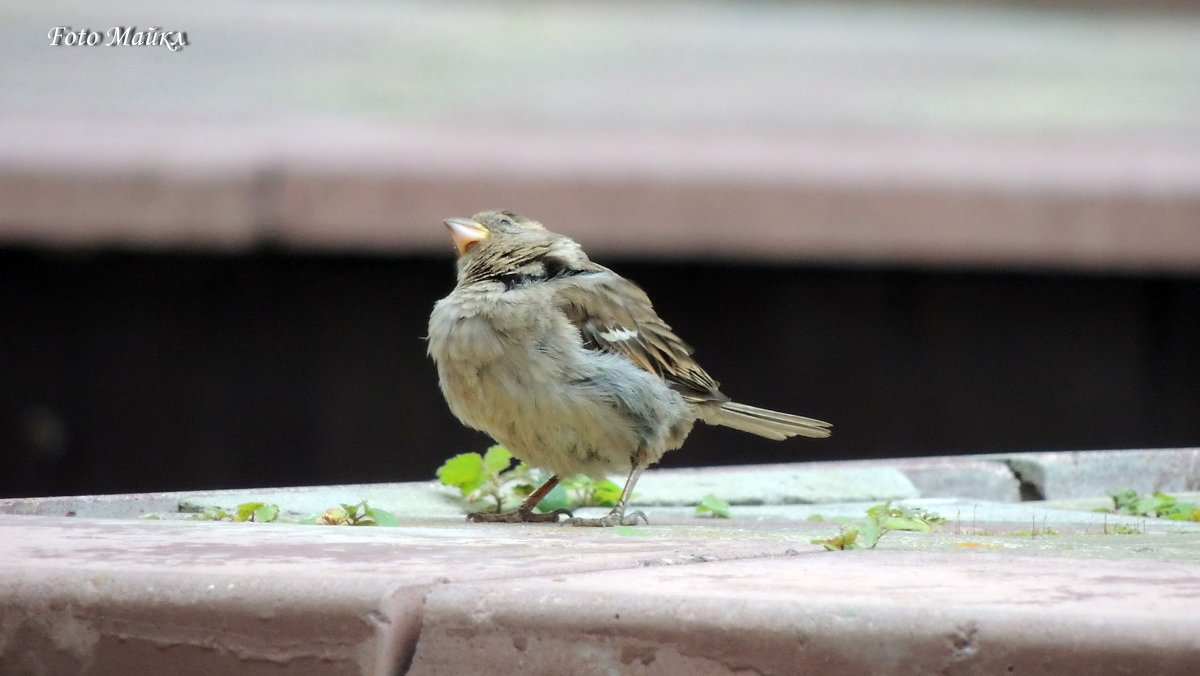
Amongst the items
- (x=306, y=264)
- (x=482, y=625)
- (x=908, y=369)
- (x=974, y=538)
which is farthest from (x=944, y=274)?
(x=482, y=625)

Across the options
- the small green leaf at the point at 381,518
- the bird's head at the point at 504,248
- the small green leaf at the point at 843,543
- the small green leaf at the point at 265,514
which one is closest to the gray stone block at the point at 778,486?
the bird's head at the point at 504,248

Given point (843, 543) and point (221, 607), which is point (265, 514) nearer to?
point (843, 543)

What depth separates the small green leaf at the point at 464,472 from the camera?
3.71 meters

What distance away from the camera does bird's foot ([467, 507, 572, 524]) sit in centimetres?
351

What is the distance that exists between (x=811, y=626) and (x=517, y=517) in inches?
88.2

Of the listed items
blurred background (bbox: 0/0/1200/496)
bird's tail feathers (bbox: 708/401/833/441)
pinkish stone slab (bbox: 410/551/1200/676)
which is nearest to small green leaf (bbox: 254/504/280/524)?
pinkish stone slab (bbox: 410/551/1200/676)

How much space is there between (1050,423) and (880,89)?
71.7 inches

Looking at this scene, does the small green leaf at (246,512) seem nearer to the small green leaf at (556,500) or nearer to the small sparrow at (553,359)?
the small sparrow at (553,359)

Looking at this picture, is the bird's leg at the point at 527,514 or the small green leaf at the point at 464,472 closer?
the bird's leg at the point at 527,514

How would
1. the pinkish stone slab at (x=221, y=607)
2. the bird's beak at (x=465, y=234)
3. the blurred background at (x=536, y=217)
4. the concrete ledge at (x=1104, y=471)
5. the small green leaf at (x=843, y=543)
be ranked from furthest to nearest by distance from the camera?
the blurred background at (x=536, y=217)
the concrete ledge at (x=1104, y=471)
the bird's beak at (x=465, y=234)
the small green leaf at (x=843, y=543)
the pinkish stone slab at (x=221, y=607)

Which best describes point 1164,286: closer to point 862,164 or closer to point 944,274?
point 944,274

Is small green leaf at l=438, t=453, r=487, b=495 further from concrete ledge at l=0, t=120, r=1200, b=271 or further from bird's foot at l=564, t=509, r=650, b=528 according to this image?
concrete ledge at l=0, t=120, r=1200, b=271

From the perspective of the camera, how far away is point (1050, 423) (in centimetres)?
618

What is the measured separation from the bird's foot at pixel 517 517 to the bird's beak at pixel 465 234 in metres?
0.69
